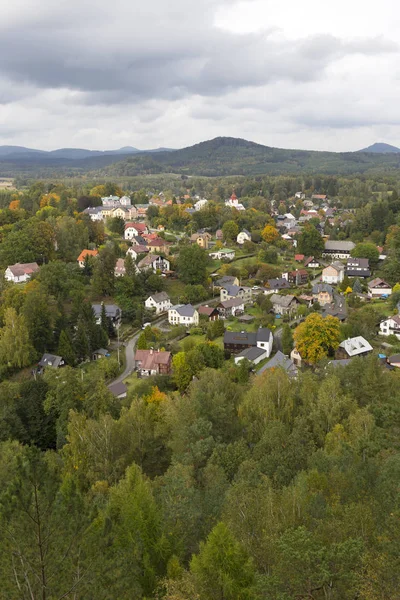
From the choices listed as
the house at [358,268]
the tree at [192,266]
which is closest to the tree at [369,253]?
the house at [358,268]

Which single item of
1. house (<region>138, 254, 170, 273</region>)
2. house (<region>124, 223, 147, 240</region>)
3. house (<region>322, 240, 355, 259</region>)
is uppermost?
house (<region>124, 223, 147, 240</region>)

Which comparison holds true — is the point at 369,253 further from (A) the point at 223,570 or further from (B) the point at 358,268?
(A) the point at 223,570

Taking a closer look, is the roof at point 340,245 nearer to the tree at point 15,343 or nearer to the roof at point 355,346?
the roof at point 355,346

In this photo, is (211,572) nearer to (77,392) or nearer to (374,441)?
(374,441)

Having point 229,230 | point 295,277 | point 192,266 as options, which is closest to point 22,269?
point 192,266

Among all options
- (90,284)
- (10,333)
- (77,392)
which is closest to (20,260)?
(90,284)

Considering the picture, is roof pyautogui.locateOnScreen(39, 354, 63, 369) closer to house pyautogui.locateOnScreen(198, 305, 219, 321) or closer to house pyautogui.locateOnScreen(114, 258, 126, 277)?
house pyautogui.locateOnScreen(198, 305, 219, 321)

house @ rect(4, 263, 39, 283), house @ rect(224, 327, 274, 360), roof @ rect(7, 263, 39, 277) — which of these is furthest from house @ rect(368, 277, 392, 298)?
roof @ rect(7, 263, 39, 277)
